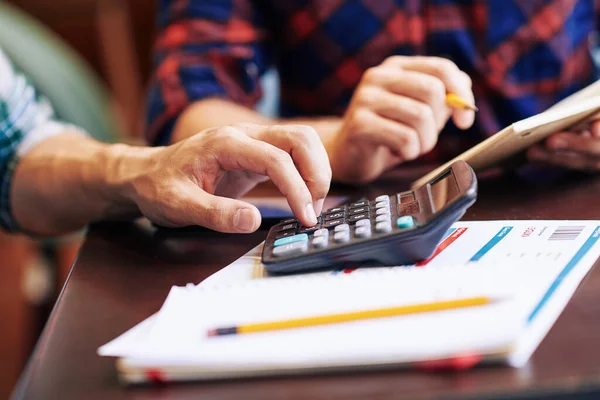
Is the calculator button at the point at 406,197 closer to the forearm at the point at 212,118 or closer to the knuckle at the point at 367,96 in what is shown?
the knuckle at the point at 367,96

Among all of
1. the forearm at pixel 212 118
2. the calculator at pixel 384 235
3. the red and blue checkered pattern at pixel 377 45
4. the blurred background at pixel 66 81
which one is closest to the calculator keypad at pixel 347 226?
the calculator at pixel 384 235

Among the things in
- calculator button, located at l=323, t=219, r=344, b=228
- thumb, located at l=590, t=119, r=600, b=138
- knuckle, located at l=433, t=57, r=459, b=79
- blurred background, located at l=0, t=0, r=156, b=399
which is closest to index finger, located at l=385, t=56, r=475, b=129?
knuckle, located at l=433, t=57, r=459, b=79

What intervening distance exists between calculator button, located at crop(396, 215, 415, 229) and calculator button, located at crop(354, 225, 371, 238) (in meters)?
0.02

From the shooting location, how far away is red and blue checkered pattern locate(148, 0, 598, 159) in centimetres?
88

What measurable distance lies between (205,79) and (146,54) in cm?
145

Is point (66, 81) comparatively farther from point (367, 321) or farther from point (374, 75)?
point (367, 321)

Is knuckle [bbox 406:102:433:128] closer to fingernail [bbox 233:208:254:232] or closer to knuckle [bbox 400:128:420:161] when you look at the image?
knuckle [bbox 400:128:420:161]

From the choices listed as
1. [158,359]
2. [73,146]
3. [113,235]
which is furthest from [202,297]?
[73,146]

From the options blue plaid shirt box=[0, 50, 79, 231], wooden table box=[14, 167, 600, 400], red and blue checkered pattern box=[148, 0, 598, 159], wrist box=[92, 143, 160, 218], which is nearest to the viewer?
wooden table box=[14, 167, 600, 400]

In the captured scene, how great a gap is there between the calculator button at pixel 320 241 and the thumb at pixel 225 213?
2.1 inches

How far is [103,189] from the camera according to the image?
1.95 ft

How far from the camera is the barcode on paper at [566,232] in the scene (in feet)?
1.51

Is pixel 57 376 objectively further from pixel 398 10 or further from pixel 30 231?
pixel 398 10

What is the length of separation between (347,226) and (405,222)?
43 millimetres
